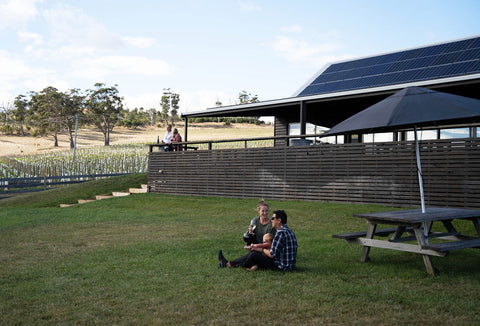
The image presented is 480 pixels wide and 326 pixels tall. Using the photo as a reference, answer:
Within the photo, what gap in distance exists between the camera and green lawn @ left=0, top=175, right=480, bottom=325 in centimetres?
452

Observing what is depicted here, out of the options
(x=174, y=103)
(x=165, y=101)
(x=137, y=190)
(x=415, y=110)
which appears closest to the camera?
(x=415, y=110)

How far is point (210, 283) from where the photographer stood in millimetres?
5789

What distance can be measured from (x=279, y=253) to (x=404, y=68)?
44.3 feet

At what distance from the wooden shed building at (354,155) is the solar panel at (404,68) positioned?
0.17 feet

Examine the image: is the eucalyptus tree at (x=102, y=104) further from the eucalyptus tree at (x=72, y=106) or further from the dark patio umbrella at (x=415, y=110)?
the dark patio umbrella at (x=415, y=110)

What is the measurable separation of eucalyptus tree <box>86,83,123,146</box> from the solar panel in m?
67.0

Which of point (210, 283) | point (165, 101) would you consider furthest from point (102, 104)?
point (210, 283)

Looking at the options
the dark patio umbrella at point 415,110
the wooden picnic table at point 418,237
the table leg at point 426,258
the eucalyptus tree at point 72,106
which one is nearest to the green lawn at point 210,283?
the table leg at point 426,258

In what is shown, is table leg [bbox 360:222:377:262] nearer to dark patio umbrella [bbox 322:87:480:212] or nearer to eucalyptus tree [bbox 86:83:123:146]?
dark patio umbrella [bbox 322:87:480:212]

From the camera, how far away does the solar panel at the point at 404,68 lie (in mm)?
15633

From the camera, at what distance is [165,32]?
91.6 feet

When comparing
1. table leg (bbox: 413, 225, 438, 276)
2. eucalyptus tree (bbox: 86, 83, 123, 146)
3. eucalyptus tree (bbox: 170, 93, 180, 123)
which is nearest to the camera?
table leg (bbox: 413, 225, 438, 276)

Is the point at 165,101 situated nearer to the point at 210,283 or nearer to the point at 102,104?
the point at 102,104

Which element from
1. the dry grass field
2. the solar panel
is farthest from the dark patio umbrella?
the dry grass field
